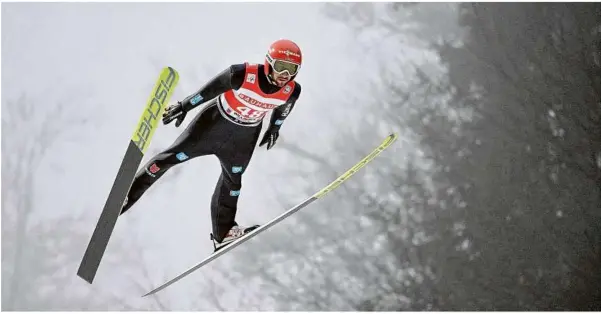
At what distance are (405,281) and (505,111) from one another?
201cm

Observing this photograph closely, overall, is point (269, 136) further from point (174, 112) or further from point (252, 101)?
point (174, 112)

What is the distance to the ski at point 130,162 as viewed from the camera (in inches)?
133

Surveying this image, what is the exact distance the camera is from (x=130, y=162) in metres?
3.53

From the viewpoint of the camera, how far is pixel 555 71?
7.15m

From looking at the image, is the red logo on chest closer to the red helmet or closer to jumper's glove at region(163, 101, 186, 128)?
the red helmet

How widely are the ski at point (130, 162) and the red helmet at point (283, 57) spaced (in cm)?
48

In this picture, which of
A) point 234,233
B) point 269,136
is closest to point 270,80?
point 269,136

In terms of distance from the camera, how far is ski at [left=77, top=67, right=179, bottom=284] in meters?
3.37

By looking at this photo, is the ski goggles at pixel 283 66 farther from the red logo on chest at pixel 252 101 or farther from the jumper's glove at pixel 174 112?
the jumper's glove at pixel 174 112

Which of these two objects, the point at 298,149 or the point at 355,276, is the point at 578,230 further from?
the point at 298,149

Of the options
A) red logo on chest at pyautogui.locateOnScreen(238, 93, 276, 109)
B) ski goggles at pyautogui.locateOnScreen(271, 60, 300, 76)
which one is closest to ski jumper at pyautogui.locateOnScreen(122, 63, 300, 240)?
red logo on chest at pyautogui.locateOnScreen(238, 93, 276, 109)

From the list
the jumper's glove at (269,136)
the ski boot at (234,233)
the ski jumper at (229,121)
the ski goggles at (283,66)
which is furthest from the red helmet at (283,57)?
the ski boot at (234,233)

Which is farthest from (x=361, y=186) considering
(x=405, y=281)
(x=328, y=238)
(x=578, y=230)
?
(x=578, y=230)

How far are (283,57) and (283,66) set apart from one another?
47 mm
